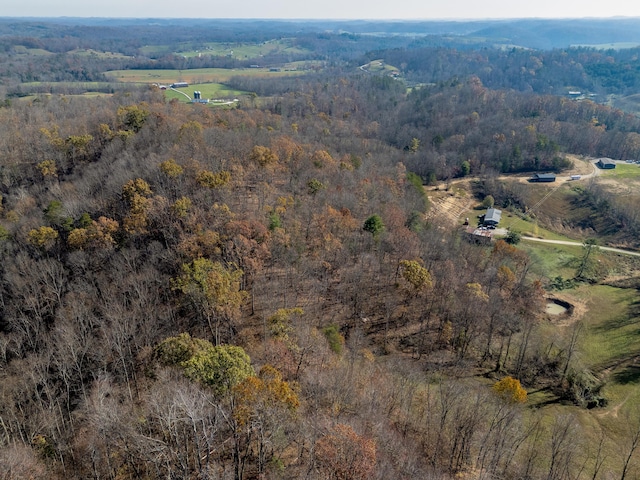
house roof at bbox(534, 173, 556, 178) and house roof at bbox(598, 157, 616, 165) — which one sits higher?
house roof at bbox(598, 157, 616, 165)

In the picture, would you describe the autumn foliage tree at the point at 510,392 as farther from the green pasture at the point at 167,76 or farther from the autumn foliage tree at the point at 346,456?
the green pasture at the point at 167,76

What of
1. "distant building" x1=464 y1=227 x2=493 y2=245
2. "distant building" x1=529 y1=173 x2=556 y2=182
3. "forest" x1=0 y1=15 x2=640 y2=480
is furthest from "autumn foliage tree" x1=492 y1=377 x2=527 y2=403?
"distant building" x1=529 y1=173 x2=556 y2=182

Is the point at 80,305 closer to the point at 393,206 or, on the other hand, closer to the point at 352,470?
the point at 352,470

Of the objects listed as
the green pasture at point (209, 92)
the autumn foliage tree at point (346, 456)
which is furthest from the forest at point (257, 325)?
the green pasture at point (209, 92)

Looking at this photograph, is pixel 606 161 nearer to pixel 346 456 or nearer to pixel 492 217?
pixel 492 217

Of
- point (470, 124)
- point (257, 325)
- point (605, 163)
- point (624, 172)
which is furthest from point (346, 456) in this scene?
point (470, 124)

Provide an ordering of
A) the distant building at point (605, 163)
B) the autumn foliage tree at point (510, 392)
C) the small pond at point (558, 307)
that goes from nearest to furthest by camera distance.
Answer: the autumn foliage tree at point (510, 392), the small pond at point (558, 307), the distant building at point (605, 163)

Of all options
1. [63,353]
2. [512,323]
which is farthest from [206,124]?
[512,323]

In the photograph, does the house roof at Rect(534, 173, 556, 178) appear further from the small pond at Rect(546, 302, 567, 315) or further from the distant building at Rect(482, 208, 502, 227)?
the small pond at Rect(546, 302, 567, 315)
